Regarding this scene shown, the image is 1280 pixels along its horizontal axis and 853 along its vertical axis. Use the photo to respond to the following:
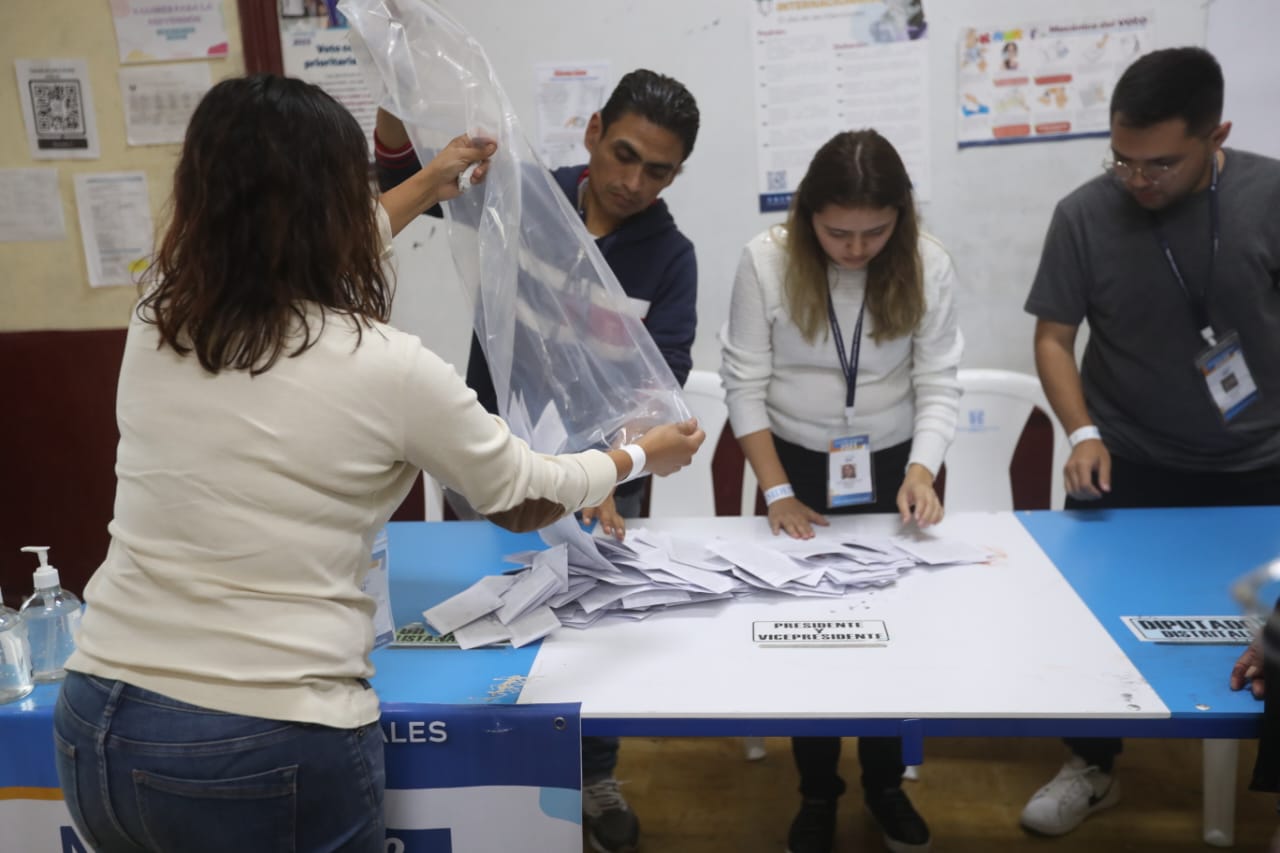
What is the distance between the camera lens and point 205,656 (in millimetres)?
993

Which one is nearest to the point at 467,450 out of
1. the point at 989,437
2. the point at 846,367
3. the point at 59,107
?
the point at 846,367

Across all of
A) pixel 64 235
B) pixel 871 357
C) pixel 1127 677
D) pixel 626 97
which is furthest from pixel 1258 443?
pixel 64 235

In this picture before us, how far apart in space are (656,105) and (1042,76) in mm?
1361

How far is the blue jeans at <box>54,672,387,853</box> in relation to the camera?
3.19ft

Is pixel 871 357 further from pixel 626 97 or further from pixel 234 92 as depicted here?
pixel 234 92

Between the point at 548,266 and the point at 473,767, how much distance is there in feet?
2.51

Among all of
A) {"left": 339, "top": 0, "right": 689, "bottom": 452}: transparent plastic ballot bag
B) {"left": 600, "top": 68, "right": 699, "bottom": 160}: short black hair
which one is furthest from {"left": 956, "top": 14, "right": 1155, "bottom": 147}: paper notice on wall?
{"left": 339, "top": 0, "right": 689, "bottom": 452}: transparent plastic ballot bag

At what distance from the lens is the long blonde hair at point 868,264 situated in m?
1.82

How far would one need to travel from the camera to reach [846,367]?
6.36 feet

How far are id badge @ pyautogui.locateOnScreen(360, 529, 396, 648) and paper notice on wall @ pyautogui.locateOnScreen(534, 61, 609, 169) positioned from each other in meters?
1.63

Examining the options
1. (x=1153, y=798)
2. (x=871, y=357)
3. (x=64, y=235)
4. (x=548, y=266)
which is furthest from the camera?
(x=64, y=235)

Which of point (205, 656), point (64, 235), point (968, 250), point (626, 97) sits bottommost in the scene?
point (205, 656)

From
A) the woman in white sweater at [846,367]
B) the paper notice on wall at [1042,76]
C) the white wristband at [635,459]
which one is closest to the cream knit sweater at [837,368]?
the woman in white sweater at [846,367]

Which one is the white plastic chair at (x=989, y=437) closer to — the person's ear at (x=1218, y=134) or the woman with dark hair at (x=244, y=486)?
the person's ear at (x=1218, y=134)
